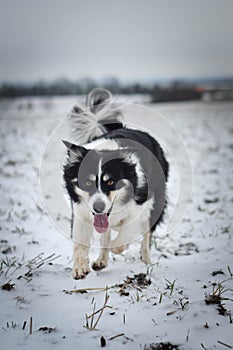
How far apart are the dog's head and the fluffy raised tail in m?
0.72

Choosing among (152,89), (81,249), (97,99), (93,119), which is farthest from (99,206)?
(152,89)

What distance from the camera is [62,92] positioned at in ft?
73.1

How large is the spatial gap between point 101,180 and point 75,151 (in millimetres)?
378

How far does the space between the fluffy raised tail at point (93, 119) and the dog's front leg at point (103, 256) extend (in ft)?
3.71

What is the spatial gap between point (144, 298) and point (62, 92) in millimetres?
21246

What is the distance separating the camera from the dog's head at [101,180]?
2846mm

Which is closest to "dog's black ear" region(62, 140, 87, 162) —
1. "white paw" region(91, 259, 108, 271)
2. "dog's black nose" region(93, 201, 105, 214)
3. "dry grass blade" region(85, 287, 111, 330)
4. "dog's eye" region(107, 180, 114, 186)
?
"dog's eye" region(107, 180, 114, 186)

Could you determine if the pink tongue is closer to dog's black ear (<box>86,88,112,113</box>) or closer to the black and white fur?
the black and white fur

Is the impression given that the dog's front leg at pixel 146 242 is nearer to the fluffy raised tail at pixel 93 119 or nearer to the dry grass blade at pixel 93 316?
the dry grass blade at pixel 93 316

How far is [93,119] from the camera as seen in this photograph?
3883mm

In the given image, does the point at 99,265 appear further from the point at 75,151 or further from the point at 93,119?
the point at 93,119

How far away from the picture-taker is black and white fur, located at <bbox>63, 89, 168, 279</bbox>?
2.89m

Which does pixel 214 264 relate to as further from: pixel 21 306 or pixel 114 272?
pixel 21 306

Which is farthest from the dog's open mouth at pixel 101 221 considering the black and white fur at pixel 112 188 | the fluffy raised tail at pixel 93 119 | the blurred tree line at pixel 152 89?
the blurred tree line at pixel 152 89
